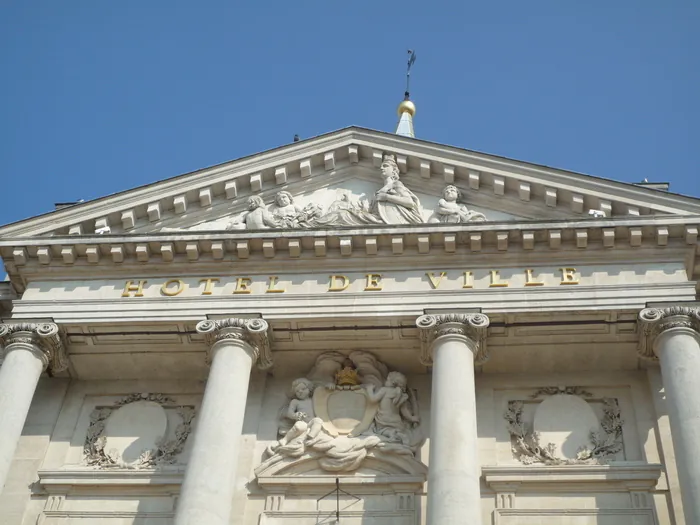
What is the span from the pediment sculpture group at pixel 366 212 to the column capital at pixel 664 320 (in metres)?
4.15

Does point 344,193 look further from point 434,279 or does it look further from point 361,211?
point 434,279

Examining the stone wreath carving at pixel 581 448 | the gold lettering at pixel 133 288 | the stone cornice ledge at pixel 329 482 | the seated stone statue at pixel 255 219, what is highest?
the seated stone statue at pixel 255 219

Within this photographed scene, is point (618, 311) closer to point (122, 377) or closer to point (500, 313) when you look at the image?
point (500, 313)

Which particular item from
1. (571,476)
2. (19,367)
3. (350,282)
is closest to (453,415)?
(571,476)

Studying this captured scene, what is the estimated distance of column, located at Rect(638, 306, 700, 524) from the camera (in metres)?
17.3

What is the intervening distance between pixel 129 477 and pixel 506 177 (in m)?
10.2

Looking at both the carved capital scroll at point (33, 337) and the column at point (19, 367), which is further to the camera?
the carved capital scroll at point (33, 337)

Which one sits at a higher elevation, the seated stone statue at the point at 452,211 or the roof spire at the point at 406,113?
the roof spire at the point at 406,113

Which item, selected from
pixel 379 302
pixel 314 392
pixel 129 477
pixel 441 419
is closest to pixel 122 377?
pixel 129 477

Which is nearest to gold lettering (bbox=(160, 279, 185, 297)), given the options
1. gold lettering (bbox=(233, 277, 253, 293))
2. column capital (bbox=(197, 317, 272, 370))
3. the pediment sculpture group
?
column capital (bbox=(197, 317, 272, 370))

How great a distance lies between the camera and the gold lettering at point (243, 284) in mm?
21516

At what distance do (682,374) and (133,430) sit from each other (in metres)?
11.3

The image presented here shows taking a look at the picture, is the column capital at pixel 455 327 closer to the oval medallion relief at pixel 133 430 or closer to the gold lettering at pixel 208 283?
the gold lettering at pixel 208 283

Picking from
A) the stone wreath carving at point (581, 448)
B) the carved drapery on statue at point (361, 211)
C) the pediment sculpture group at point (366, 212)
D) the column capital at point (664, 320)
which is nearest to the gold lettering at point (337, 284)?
the carved drapery on statue at point (361, 211)
